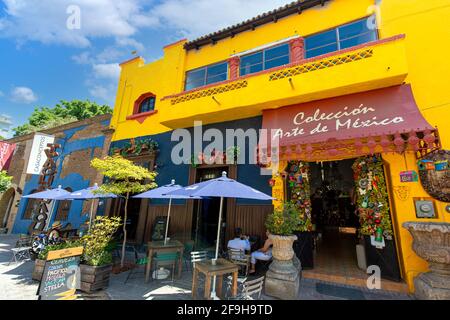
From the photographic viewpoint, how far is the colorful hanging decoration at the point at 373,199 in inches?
219

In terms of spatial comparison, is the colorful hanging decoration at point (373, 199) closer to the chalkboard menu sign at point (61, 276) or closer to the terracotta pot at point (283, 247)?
the terracotta pot at point (283, 247)

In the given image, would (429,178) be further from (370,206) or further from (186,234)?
(186,234)

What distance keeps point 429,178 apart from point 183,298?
6650mm

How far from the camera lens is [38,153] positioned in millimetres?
12703

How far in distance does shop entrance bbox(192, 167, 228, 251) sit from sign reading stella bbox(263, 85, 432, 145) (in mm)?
3034

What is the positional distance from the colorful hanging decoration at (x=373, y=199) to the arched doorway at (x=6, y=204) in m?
22.7

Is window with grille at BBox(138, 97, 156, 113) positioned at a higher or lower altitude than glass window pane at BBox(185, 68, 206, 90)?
lower

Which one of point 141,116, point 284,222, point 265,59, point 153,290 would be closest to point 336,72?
point 265,59

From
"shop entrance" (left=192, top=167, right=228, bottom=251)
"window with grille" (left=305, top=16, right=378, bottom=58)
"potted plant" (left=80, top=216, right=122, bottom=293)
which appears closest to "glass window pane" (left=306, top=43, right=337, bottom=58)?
"window with grille" (left=305, top=16, right=378, bottom=58)

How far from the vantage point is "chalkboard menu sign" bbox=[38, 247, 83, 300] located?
3801mm

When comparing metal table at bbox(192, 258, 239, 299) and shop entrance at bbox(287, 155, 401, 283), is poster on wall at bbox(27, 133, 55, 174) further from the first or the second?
shop entrance at bbox(287, 155, 401, 283)

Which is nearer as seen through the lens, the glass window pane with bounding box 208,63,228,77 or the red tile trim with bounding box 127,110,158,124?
the glass window pane with bounding box 208,63,228,77

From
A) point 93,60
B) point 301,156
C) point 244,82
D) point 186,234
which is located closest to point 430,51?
point 301,156

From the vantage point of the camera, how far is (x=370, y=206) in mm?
5824
